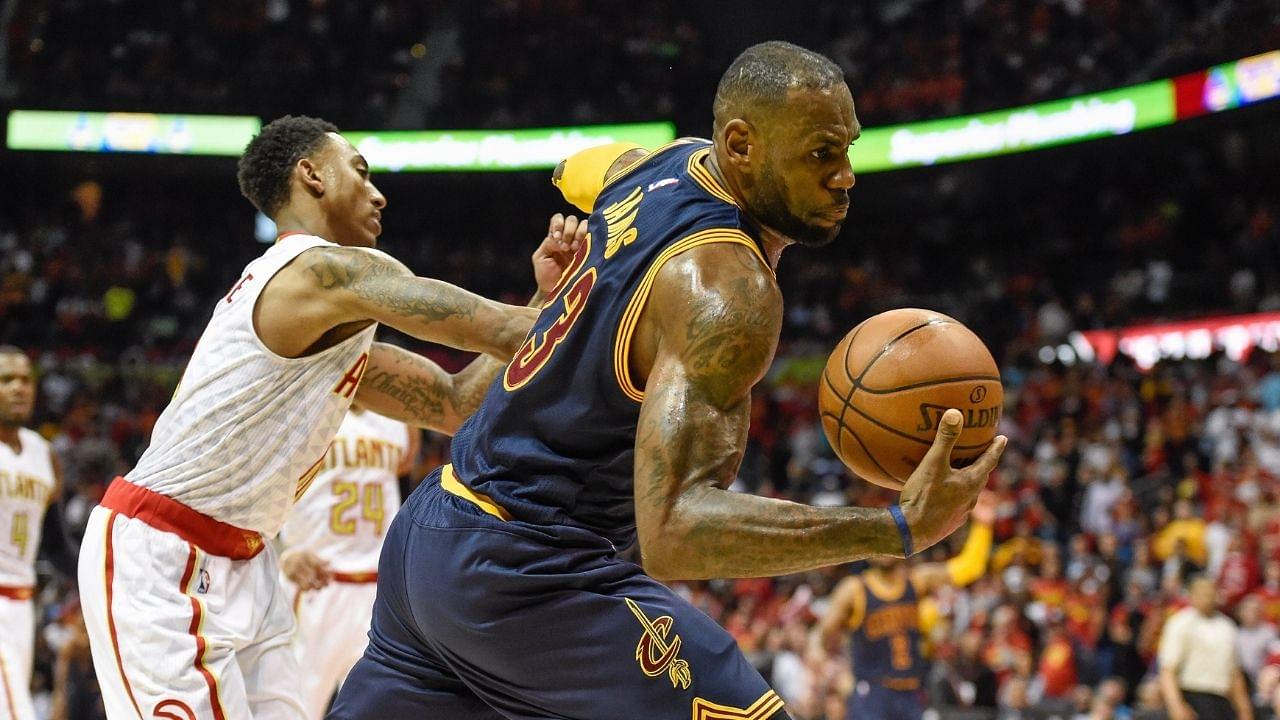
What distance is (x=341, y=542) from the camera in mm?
6207

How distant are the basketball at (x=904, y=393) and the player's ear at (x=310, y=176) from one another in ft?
5.39

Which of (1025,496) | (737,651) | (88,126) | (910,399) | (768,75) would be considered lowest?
(737,651)

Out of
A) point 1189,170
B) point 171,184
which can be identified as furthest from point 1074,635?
point 171,184

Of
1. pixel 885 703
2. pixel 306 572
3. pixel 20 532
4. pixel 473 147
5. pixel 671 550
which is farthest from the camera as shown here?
pixel 473 147

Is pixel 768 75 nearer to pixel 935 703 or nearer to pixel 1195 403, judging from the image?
pixel 935 703

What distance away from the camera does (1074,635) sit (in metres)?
10.2

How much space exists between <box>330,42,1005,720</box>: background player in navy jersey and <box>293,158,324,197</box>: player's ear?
1196 mm

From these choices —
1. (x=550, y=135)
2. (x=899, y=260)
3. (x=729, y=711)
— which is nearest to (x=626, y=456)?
(x=729, y=711)

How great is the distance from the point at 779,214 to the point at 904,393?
0.44 m

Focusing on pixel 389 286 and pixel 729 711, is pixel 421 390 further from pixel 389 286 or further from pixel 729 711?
pixel 729 711

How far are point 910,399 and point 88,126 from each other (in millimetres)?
19634

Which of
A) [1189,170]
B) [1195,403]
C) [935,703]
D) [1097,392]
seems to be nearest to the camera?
[935,703]

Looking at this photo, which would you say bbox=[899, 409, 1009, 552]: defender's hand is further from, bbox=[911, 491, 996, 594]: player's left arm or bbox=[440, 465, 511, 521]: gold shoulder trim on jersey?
bbox=[911, 491, 996, 594]: player's left arm

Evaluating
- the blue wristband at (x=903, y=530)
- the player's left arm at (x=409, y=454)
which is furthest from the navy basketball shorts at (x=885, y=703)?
the blue wristband at (x=903, y=530)
